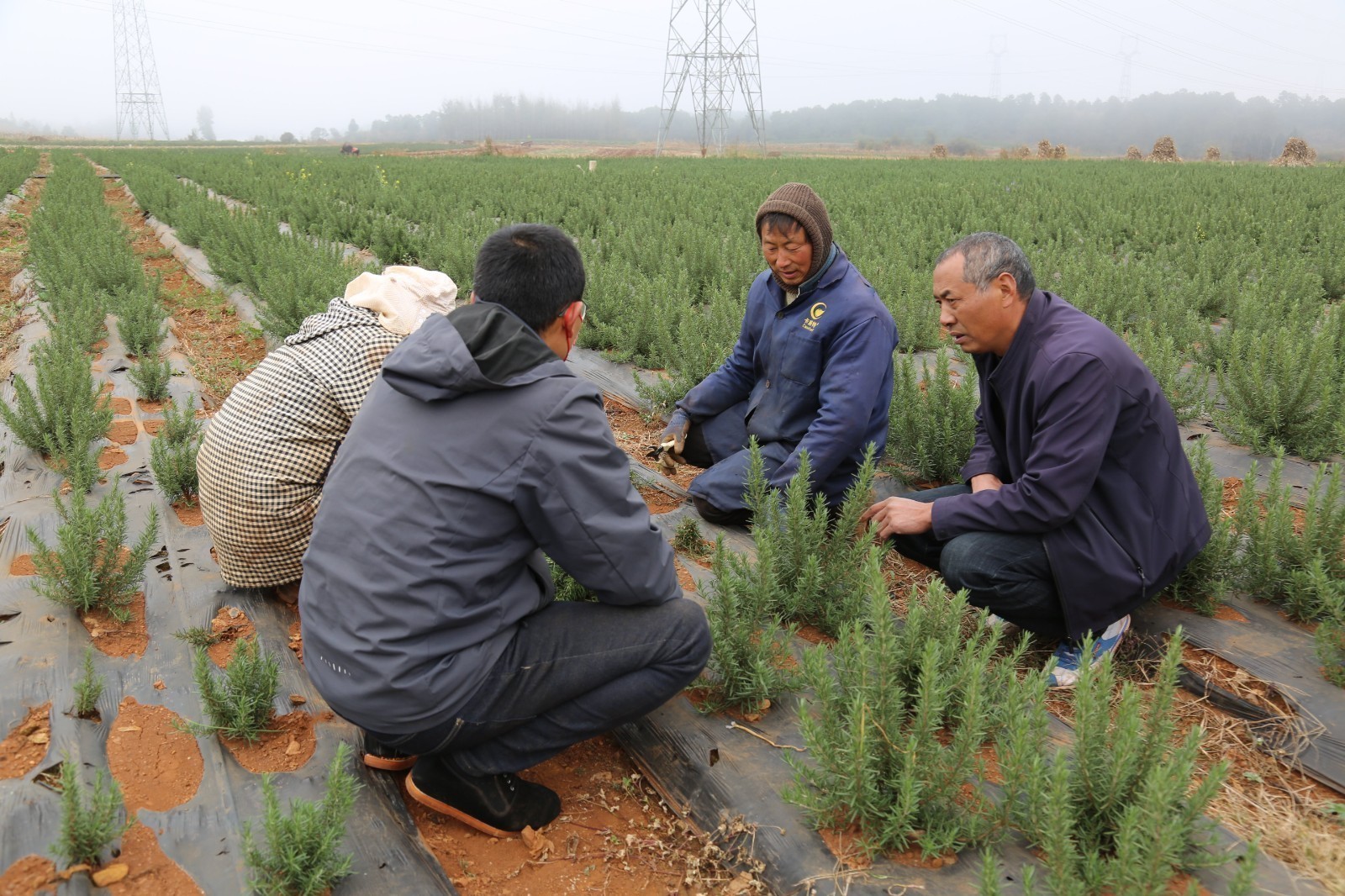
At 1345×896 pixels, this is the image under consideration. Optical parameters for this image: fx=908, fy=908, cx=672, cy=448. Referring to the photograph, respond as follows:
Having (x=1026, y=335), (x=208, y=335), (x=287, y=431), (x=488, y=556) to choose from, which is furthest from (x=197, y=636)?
(x=208, y=335)

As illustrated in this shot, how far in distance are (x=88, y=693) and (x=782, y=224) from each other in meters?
2.65

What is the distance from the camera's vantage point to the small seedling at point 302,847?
188 cm

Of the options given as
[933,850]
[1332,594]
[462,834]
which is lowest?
[462,834]

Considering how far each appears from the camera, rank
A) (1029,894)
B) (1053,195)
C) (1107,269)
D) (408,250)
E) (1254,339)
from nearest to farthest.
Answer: (1029,894)
(1254,339)
(1107,269)
(408,250)
(1053,195)

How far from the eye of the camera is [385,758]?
237cm

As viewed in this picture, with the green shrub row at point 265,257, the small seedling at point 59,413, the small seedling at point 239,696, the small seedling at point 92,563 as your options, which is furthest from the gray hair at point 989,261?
the green shrub row at point 265,257

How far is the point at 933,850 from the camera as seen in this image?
198cm

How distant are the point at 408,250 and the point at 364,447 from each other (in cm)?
738

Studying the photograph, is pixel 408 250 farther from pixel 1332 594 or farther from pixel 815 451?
pixel 1332 594

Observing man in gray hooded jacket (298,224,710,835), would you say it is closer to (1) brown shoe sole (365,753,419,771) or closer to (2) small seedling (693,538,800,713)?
(1) brown shoe sole (365,753,419,771)

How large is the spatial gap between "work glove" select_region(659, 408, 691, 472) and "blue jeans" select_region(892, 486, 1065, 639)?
58.0 inches

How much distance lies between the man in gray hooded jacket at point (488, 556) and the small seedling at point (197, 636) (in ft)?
3.14

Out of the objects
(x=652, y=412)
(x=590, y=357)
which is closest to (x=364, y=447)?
(x=652, y=412)

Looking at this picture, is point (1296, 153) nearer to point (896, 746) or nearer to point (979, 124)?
point (896, 746)
